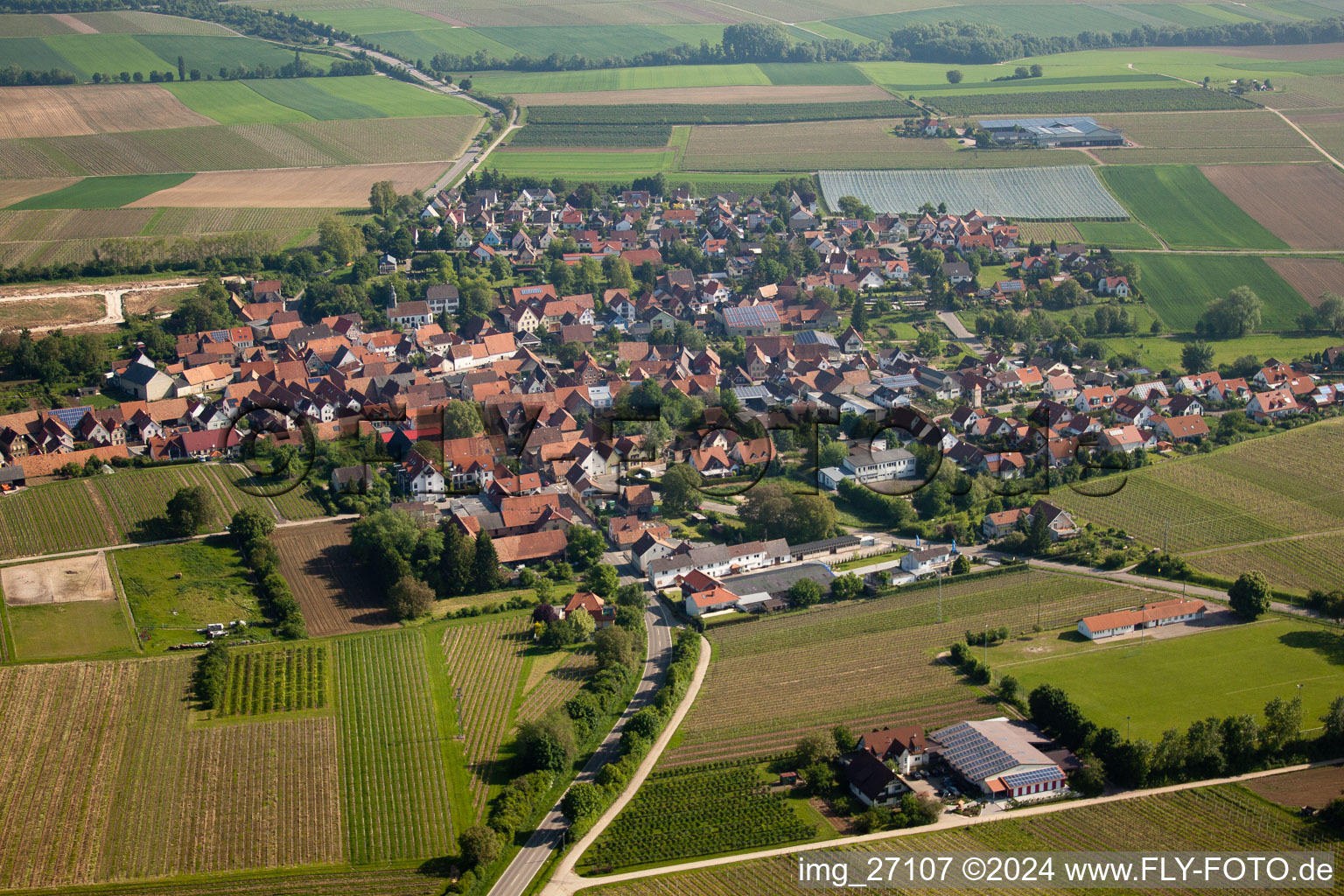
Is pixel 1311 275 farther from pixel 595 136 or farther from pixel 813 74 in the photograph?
pixel 813 74

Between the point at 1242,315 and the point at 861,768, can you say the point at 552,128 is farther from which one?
the point at 861,768

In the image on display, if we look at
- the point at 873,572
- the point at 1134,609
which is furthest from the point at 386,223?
the point at 1134,609

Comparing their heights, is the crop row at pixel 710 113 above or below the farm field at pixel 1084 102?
below

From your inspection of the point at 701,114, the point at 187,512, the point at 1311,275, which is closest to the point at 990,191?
the point at 1311,275

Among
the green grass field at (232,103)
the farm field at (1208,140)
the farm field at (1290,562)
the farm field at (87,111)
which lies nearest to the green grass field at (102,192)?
the farm field at (87,111)

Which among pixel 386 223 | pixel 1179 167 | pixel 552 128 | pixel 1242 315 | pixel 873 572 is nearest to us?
pixel 873 572

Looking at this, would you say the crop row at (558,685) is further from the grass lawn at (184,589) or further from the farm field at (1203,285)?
the farm field at (1203,285)
